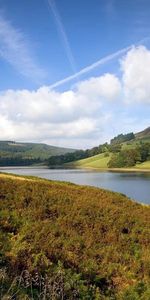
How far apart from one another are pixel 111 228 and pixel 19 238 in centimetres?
444

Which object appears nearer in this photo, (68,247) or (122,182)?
(68,247)

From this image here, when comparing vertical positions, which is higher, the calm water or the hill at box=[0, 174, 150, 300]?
the hill at box=[0, 174, 150, 300]

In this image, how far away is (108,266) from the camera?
1179cm

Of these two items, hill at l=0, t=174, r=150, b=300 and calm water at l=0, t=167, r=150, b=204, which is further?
calm water at l=0, t=167, r=150, b=204

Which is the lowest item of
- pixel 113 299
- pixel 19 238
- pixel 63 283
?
pixel 113 299

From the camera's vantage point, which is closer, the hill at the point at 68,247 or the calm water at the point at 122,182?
the hill at the point at 68,247

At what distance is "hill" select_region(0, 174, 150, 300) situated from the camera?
32.1ft

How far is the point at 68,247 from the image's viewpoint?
12.3m

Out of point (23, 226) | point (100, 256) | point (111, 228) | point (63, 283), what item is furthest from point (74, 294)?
point (111, 228)

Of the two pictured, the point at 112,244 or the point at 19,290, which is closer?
the point at 19,290

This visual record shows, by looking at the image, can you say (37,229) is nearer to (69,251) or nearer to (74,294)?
(69,251)

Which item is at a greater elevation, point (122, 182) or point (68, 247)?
point (68, 247)

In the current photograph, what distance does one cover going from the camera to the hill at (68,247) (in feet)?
32.1

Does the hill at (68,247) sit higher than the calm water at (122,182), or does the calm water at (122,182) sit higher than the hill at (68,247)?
the hill at (68,247)
